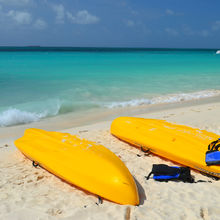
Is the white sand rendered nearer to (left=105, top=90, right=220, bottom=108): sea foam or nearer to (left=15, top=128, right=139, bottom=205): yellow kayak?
(left=15, top=128, right=139, bottom=205): yellow kayak

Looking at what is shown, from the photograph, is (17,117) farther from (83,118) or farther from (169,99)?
(169,99)

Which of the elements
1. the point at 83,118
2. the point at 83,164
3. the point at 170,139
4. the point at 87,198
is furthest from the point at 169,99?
the point at 87,198

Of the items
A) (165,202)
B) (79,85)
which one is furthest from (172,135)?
(79,85)

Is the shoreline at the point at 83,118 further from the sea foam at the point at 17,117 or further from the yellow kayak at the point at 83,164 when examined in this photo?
the yellow kayak at the point at 83,164

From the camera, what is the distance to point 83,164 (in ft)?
11.8

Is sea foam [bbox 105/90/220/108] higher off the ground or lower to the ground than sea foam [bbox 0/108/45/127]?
higher

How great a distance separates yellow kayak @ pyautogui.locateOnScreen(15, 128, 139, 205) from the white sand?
123 millimetres

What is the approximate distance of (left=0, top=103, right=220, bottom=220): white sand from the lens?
286 centimetres

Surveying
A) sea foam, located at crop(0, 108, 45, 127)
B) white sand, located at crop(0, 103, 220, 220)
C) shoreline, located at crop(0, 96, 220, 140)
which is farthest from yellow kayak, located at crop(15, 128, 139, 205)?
sea foam, located at crop(0, 108, 45, 127)

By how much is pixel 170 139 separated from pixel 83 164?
6.11ft

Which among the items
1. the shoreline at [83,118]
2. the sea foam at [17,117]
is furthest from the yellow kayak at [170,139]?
the sea foam at [17,117]

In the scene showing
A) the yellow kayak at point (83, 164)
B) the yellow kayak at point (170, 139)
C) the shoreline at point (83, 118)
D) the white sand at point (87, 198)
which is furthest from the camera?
the shoreline at point (83, 118)

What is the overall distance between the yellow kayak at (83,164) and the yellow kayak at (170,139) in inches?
44.2

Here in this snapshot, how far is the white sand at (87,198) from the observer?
9.37 feet
